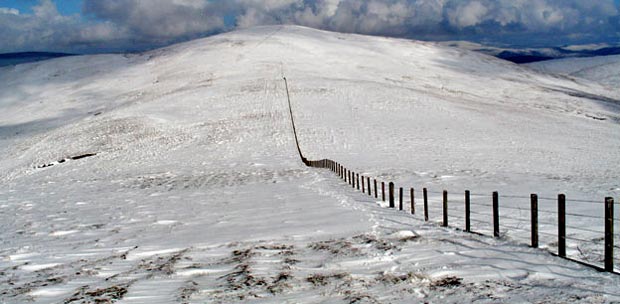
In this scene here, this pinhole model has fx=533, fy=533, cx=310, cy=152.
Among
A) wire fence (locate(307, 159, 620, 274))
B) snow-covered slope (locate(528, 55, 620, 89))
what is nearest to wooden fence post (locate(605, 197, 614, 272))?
wire fence (locate(307, 159, 620, 274))

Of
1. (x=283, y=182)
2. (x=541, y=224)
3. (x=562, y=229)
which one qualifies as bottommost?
(x=283, y=182)

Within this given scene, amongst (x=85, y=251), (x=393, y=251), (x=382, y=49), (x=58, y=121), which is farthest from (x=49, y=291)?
(x=382, y=49)

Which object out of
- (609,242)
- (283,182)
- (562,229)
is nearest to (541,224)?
(562,229)

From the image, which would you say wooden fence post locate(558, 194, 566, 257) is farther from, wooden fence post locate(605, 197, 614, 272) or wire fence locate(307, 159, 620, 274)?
wooden fence post locate(605, 197, 614, 272)

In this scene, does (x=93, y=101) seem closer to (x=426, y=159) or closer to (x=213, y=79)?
(x=213, y=79)

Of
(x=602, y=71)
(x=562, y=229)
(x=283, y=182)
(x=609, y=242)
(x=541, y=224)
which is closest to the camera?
(x=609, y=242)

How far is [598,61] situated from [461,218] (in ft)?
Answer: 697

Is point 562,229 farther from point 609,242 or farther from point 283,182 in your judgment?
point 283,182

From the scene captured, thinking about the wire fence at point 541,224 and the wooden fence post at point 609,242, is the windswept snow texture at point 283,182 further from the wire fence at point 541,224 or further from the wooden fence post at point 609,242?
the wooden fence post at point 609,242

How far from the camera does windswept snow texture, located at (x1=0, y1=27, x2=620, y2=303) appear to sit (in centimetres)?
762

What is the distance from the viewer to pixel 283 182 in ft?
85.3

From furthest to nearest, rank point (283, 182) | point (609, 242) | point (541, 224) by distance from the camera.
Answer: point (283, 182) < point (541, 224) < point (609, 242)

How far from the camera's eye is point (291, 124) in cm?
5541

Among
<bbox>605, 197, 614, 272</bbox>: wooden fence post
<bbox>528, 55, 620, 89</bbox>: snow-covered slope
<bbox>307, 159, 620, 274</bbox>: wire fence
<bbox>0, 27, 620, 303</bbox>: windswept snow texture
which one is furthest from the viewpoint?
<bbox>528, 55, 620, 89</bbox>: snow-covered slope
